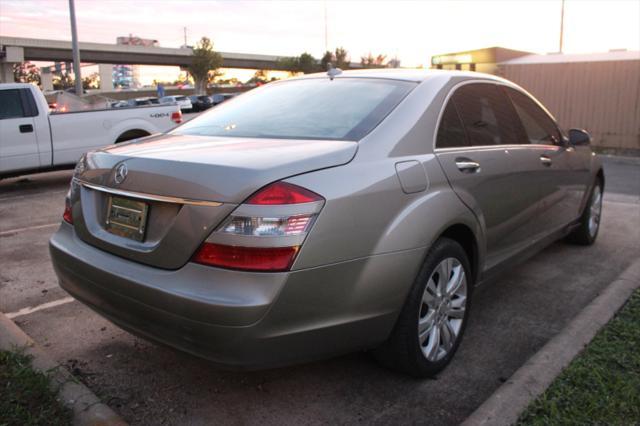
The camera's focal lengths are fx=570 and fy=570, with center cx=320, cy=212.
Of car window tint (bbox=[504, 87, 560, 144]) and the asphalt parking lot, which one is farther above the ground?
car window tint (bbox=[504, 87, 560, 144])

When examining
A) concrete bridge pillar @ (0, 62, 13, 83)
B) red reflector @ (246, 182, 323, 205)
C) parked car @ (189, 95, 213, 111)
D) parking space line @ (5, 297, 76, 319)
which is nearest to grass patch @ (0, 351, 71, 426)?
parking space line @ (5, 297, 76, 319)

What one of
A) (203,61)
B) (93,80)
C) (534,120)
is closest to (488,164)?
(534,120)

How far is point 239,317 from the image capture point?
232 cm

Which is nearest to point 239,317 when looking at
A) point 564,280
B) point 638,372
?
point 638,372

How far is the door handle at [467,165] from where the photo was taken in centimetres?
329

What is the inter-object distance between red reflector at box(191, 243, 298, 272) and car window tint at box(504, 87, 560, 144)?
8.90 ft

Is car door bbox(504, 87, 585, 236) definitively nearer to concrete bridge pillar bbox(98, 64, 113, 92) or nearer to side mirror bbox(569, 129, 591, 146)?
side mirror bbox(569, 129, 591, 146)

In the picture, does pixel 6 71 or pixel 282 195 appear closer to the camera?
pixel 282 195

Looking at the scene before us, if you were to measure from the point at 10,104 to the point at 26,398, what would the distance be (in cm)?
773

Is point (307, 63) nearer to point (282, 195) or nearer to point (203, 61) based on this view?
point (203, 61)

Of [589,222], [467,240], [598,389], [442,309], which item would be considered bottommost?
[598,389]

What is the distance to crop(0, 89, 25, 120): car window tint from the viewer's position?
893cm


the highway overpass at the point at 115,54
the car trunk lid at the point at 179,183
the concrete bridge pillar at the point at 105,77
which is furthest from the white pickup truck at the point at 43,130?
the concrete bridge pillar at the point at 105,77

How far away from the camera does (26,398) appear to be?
8.61ft
